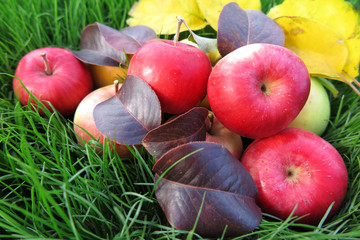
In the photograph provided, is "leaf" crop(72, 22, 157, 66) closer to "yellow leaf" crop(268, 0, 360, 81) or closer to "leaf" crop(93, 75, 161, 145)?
"leaf" crop(93, 75, 161, 145)

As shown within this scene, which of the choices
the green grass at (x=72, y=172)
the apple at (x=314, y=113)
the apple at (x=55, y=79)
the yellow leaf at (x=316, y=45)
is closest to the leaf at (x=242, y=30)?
the yellow leaf at (x=316, y=45)

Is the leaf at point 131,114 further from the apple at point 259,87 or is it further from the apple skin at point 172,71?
the apple at point 259,87

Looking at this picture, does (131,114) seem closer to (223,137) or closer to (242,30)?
(223,137)

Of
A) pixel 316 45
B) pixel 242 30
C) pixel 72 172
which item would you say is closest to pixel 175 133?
pixel 72 172

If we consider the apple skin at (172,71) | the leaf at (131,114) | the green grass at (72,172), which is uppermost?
the apple skin at (172,71)

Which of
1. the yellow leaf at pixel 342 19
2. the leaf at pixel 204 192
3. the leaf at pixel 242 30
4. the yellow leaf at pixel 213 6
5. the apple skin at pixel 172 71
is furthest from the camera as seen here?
the yellow leaf at pixel 213 6

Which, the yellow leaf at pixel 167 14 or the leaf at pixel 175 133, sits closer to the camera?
the leaf at pixel 175 133
